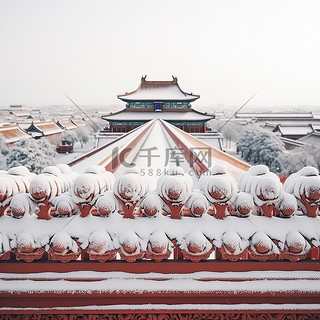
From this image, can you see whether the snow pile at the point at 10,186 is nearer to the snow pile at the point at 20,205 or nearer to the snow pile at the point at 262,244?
the snow pile at the point at 20,205

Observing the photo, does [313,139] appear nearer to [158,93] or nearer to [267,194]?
[158,93]

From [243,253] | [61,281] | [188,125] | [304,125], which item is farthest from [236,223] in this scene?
[304,125]

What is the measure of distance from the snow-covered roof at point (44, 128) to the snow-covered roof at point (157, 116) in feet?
28.8

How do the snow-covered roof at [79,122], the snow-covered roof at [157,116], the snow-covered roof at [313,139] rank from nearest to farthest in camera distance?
the snow-covered roof at [157,116]
the snow-covered roof at [313,139]
the snow-covered roof at [79,122]

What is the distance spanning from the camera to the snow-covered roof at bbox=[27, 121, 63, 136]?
74.3 feet

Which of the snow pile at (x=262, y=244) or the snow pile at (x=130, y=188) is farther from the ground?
the snow pile at (x=130, y=188)

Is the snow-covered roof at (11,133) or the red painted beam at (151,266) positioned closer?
the red painted beam at (151,266)

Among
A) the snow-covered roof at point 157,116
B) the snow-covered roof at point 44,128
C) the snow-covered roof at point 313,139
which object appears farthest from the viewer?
the snow-covered roof at point 44,128

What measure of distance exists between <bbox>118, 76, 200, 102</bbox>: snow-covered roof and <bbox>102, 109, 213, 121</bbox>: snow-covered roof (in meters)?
0.80

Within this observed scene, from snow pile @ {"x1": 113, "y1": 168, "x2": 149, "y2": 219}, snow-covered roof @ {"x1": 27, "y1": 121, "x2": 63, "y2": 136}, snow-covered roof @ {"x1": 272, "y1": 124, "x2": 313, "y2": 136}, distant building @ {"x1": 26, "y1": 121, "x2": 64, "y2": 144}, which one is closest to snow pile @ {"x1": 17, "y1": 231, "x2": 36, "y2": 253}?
snow pile @ {"x1": 113, "y1": 168, "x2": 149, "y2": 219}

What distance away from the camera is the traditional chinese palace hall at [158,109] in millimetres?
15930

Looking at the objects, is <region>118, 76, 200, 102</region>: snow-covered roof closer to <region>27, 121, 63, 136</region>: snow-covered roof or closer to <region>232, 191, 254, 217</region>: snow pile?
<region>27, 121, 63, 136</region>: snow-covered roof

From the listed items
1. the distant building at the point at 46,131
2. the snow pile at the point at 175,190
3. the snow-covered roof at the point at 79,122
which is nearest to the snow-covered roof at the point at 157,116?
the distant building at the point at 46,131

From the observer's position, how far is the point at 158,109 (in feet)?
56.7
